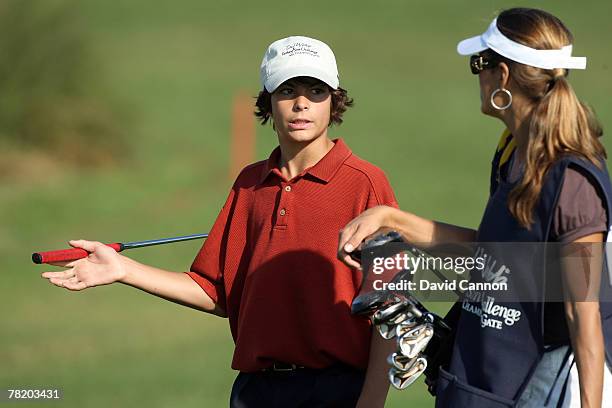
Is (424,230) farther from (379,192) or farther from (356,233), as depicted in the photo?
(379,192)

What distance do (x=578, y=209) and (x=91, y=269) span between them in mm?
1587

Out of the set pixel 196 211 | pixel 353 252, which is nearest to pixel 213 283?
pixel 353 252

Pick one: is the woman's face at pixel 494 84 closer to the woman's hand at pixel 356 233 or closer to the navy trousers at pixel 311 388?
the woman's hand at pixel 356 233

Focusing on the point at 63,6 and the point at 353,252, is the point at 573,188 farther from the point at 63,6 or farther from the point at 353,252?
the point at 63,6

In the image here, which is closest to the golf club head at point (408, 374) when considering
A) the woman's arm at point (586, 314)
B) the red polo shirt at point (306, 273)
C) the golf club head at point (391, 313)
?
the golf club head at point (391, 313)

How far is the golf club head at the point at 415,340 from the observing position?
317cm

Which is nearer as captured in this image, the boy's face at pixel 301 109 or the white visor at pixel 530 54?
the white visor at pixel 530 54

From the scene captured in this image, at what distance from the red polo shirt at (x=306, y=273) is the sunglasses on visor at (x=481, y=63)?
612mm

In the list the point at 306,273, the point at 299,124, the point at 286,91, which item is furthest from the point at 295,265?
the point at 286,91

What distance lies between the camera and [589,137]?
2.91 metres

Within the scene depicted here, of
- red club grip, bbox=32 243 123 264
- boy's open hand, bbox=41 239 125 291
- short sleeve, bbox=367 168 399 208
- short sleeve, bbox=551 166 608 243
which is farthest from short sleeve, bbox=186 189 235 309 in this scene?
short sleeve, bbox=551 166 608 243

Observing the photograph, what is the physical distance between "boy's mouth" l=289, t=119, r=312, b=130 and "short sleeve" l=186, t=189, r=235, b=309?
34 centimetres

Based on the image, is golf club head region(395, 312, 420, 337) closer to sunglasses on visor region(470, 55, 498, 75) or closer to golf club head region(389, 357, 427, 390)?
golf club head region(389, 357, 427, 390)

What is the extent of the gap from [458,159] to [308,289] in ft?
56.1
